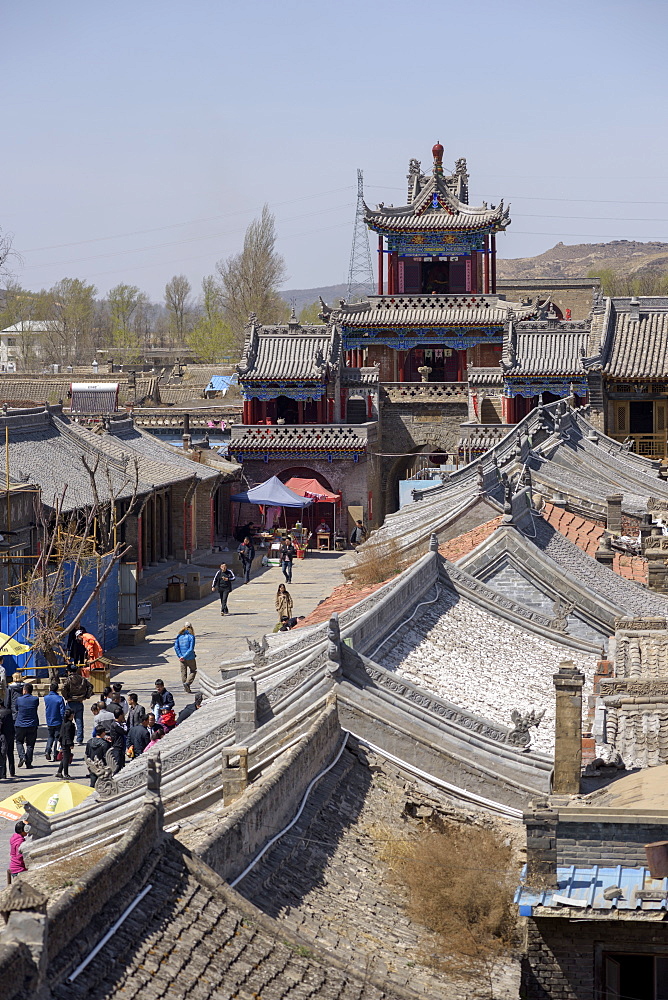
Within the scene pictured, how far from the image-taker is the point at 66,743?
752 inches

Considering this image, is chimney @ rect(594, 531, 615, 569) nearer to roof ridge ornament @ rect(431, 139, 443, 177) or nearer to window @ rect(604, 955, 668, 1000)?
window @ rect(604, 955, 668, 1000)

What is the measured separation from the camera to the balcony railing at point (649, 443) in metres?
49.7

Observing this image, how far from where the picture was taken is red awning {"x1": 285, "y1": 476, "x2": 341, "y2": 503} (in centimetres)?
5281

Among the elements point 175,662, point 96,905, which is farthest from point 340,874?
point 175,662

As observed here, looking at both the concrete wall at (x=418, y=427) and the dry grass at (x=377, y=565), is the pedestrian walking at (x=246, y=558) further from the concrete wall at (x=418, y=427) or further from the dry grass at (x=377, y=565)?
the dry grass at (x=377, y=565)

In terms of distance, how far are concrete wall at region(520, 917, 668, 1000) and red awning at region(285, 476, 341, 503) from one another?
1697 inches

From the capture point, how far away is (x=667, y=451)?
49344 millimetres

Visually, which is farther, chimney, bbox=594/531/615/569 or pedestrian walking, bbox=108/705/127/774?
chimney, bbox=594/531/615/569

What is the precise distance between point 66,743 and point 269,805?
10052mm

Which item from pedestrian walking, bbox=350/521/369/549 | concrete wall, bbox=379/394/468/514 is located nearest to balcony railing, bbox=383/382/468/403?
concrete wall, bbox=379/394/468/514

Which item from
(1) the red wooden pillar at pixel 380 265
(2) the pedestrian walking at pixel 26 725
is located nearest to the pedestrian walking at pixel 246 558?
(1) the red wooden pillar at pixel 380 265

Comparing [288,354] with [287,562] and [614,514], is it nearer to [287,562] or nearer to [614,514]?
[287,562]

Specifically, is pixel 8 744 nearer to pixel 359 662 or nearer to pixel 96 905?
pixel 359 662

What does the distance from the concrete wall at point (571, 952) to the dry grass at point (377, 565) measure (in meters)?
11.9
